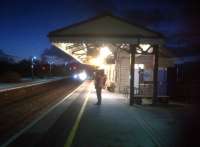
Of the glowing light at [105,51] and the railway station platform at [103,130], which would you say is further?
the glowing light at [105,51]

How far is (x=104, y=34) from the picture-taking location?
18.0 meters

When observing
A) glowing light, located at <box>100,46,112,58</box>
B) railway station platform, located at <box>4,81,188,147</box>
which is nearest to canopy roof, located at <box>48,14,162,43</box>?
glowing light, located at <box>100,46,112,58</box>

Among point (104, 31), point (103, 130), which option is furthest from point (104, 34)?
point (103, 130)

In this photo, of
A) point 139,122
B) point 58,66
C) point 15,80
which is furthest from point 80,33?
point 58,66

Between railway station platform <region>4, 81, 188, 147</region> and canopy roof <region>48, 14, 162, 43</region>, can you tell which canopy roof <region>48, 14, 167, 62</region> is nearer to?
canopy roof <region>48, 14, 162, 43</region>

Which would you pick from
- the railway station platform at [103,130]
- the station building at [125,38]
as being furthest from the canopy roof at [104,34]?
the railway station platform at [103,130]

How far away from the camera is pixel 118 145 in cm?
872

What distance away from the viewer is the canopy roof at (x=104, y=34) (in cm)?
1769

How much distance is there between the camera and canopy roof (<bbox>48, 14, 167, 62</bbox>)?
1769cm

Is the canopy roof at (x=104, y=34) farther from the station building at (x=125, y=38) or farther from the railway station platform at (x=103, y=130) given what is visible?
the railway station platform at (x=103, y=130)

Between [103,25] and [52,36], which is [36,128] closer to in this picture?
[52,36]

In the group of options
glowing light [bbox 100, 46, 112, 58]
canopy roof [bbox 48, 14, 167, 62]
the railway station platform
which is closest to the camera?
the railway station platform

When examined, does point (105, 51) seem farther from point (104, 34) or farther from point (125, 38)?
point (125, 38)

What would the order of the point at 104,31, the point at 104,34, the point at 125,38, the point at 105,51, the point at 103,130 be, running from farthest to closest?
the point at 105,51
the point at 104,31
the point at 104,34
the point at 125,38
the point at 103,130
